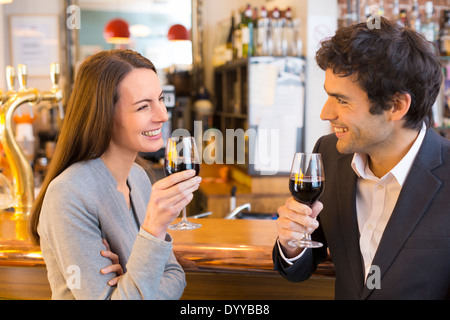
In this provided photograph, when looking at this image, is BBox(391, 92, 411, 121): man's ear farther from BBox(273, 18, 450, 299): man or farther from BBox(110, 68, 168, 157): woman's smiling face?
BBox(110, 68, 168, 157): woman's smiling face

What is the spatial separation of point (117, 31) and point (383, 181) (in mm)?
4519

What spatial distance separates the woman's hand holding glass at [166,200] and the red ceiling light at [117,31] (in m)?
4.54

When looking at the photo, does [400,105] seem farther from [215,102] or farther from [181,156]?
[215,102]

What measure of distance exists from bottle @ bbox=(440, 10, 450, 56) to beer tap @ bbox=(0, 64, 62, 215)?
339cm

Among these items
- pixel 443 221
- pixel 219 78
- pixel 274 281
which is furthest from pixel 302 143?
pixel 443 221

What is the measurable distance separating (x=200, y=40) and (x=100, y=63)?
450 centimetres

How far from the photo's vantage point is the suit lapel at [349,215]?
4.57 feet

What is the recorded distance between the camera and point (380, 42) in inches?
54.0

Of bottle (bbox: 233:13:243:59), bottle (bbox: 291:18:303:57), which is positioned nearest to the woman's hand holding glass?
bottle (bbox: 291:18:303:57)

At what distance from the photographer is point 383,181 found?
1403 millimetres

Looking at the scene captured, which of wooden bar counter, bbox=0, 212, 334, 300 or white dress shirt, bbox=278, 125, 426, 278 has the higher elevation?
white dress shirt, bbox=278, 125, 426, 278

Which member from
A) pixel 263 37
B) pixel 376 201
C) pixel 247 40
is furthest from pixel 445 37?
pixel 376 201

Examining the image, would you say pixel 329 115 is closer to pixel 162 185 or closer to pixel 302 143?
pixel 162 185

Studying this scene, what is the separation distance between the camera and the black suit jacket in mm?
1267
